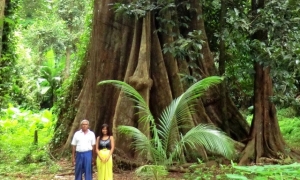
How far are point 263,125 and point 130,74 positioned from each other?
274 centimetres

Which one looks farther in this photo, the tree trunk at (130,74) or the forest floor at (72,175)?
the tree trunk at (130,74)

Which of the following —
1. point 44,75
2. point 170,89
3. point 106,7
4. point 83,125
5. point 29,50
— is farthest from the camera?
point 29,50

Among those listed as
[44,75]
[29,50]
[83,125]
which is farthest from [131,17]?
Result: [29,50]

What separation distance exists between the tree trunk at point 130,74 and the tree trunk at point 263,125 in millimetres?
581

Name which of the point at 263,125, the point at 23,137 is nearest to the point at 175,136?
the point at 263,125

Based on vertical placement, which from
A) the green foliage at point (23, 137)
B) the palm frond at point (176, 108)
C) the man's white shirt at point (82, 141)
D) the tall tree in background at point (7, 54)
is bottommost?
A: the green foliage at point (23, 137)

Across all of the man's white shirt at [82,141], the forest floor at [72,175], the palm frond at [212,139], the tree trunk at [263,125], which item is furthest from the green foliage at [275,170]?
the tree trunk at [263,125]

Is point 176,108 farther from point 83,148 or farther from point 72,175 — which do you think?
point 72,175

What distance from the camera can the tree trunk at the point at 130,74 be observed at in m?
7.83

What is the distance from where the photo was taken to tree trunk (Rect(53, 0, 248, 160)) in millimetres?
7828

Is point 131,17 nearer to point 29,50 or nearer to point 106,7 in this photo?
point 106,7

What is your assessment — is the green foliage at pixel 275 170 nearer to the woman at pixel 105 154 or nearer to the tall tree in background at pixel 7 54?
the woman at pixel 105 154

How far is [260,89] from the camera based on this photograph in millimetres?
8352

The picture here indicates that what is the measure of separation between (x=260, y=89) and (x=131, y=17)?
2.87m
